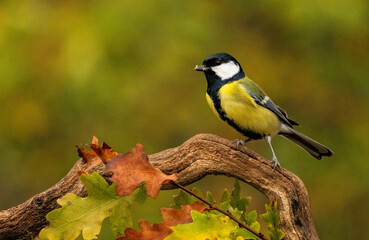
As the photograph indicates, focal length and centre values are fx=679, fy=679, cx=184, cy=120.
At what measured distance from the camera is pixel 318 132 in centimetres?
438

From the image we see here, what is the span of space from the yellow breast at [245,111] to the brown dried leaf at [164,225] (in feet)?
3.55

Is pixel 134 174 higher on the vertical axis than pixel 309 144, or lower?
higher

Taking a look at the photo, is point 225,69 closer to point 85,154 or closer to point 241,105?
point 241,105

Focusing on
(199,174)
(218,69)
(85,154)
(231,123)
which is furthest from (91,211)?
(218,69)

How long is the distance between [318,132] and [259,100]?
1904mm

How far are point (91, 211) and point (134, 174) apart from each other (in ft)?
0.53

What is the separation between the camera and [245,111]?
248cm

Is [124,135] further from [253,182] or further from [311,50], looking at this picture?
[253,182]

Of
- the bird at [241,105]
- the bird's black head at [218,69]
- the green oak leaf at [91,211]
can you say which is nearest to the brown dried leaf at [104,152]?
the green oak leaf at [91,211]

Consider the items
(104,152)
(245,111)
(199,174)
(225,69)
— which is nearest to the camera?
(104,152)

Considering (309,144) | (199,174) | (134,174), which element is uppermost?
(134,174)

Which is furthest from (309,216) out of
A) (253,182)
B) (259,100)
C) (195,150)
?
(259,100)

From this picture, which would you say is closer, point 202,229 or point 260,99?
point 202,229

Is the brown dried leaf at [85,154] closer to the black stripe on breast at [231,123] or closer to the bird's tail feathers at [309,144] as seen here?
the black stripe on breast at [231,123]
